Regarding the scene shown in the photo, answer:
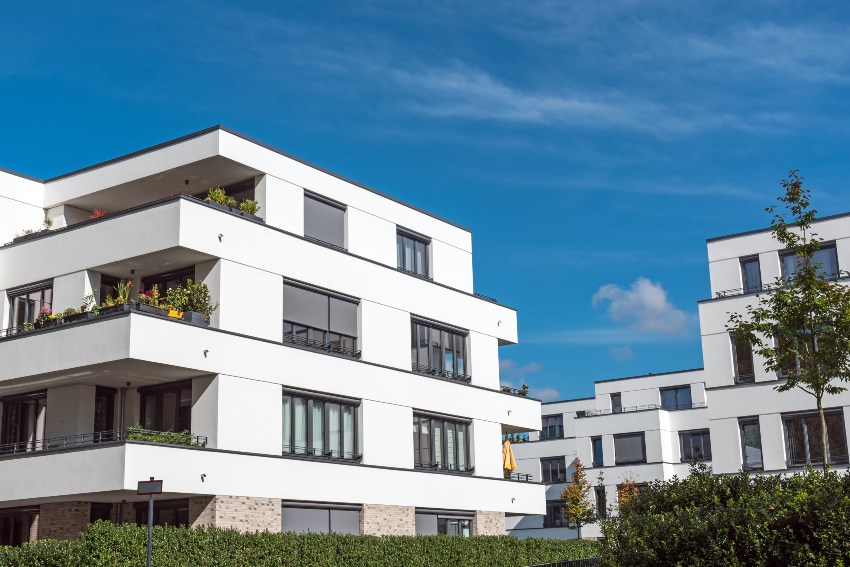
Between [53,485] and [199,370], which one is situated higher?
[199,370]

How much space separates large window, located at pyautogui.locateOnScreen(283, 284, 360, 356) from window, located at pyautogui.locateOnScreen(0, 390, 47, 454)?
25.4 ft

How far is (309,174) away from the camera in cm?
3494

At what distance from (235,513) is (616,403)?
45.0 m

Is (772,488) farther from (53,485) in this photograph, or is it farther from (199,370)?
(53,485)

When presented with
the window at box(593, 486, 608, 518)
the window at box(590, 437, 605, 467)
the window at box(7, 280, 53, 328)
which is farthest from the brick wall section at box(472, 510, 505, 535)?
the window at box(590, 437, 605, 467)

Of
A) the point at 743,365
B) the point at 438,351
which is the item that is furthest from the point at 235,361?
the point at 743,365

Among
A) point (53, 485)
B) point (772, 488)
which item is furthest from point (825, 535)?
point (53, 485)

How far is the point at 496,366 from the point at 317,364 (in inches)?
438

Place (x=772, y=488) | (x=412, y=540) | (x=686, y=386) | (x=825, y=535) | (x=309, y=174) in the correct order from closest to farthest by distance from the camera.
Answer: (x=825, y=535)
(x=772, y=488)
(x=412, y=540)
(x=309, y=174)
(x=686, y=386)

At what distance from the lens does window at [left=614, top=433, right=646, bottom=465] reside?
60906mm

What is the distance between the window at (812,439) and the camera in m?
38.3

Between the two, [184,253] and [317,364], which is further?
[317,364]

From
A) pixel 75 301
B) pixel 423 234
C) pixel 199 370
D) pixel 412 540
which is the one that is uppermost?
pixel 423 234

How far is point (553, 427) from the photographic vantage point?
7562 cm
